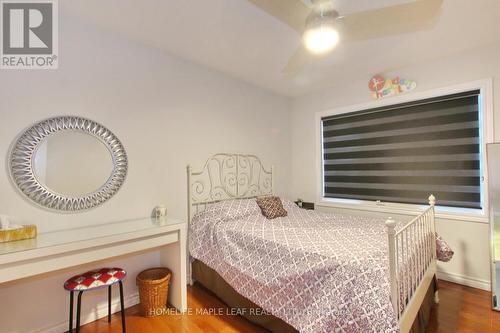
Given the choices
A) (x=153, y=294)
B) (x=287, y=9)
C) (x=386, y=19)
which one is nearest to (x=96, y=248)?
(x=153, y=294)

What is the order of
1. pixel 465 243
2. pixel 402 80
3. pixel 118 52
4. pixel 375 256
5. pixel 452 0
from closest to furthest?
pixel 375 256
pixel 452 0
pixel 118 52
pixel 465 243
pixel 402 80

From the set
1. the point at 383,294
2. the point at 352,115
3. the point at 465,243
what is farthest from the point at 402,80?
the point at 383,294

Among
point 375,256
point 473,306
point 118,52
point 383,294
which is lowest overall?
point 473,306

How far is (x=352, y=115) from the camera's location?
3.41 metres

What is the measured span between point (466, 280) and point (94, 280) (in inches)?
143

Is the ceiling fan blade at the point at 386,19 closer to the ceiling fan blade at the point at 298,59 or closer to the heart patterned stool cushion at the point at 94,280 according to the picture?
the ceiling fan blade at the point at 298,59

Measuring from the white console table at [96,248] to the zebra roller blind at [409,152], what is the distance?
2479 mm

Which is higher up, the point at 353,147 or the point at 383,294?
the point at 353,147

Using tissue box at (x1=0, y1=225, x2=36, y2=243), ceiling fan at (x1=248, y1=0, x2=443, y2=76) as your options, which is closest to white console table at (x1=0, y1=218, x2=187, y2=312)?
tissue box at (x1=0, y1=225, x2=36, y2=243)

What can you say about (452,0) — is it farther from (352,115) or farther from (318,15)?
(352,115)

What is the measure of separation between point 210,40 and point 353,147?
7.79 feet

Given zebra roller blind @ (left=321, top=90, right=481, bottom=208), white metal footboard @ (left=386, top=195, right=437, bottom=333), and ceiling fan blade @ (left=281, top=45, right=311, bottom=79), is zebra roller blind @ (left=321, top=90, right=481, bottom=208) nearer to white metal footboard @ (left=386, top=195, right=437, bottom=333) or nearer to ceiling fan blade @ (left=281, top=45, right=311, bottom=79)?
white metal footboard @ (left=386, top=195, right=437, bottom=333)

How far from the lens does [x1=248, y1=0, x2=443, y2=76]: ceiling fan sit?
146cm

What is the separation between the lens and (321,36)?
1.56 meters
